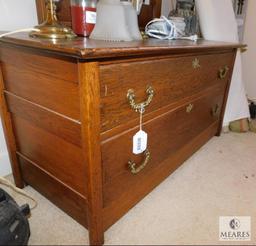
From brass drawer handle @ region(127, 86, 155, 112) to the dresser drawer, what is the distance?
0.08 m

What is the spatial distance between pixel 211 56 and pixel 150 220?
844 millimetres

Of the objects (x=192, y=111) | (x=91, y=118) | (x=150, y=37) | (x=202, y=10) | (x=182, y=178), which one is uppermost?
(x=202, y=10)

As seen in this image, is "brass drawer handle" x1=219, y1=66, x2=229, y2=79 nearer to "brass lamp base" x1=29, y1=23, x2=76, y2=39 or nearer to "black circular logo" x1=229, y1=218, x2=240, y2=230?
"black circular logo" x1=229, y1=218, x2=240, y2=230

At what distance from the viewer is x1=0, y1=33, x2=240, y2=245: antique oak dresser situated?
24.9 inches

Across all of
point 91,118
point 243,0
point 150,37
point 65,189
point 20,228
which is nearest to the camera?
point 91,118

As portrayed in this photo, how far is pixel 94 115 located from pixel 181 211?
0.62 metres

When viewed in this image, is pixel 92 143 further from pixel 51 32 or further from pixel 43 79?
pixel 51 32

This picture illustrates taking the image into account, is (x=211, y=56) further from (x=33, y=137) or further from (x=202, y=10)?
(x=33, y=137)

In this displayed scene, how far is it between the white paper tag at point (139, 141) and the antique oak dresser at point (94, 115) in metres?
0.02

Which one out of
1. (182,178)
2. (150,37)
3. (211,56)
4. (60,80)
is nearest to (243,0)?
(211,56)

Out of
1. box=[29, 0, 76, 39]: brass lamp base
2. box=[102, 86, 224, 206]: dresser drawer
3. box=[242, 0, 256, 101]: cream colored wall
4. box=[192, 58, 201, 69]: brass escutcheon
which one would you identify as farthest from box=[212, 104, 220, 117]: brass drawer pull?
box=[29, 0, 76, 39]: brass lamp base

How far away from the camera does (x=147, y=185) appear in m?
1.00

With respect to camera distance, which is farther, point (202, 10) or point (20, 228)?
point (202, 10)

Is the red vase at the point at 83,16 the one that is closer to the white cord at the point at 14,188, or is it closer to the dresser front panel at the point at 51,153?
the dresser front panel at the point at 51,153
